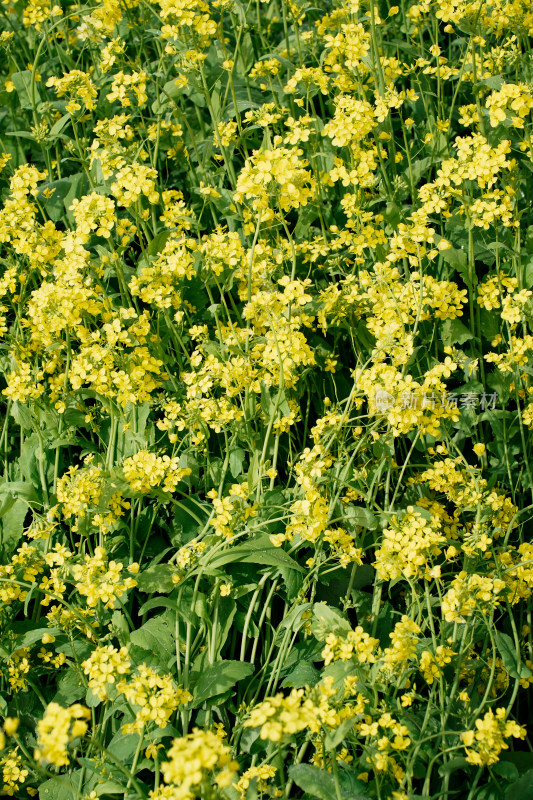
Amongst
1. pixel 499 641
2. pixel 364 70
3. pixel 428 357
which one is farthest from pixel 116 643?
pixel 364 70

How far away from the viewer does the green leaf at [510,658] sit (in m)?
2.52

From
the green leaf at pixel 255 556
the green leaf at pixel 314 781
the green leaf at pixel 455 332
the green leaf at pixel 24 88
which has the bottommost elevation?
the green leaf at pixel 314 781

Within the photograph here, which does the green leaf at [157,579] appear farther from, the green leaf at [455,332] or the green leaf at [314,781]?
the green leaf at [455,332]

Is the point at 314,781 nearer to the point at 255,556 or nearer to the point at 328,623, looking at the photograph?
the point at 328,623

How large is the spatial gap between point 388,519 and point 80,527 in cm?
→ 119

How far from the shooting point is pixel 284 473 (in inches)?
140

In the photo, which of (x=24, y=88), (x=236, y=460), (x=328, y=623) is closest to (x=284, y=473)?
(x=236, y=460)

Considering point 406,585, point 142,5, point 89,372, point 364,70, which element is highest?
point 142,5

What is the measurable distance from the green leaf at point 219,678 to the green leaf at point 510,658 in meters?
0.88

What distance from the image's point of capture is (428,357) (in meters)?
3.37

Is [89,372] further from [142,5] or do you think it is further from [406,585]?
[142,5]

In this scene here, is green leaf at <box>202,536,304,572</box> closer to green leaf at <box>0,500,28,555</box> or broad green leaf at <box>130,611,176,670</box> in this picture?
broad green leaf at <box>130,611,176,670</box>

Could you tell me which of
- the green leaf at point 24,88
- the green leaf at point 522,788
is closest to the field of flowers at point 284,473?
the green leaf at point 522,788

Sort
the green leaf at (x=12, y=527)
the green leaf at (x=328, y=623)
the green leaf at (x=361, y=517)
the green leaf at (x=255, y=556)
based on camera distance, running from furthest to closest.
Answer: the green leaf at (x=12, y=527)
the green leaf at (x=361, y=517)
the green leaf at (x=255, y=556)
the green leaf at (x=328, y=623)
